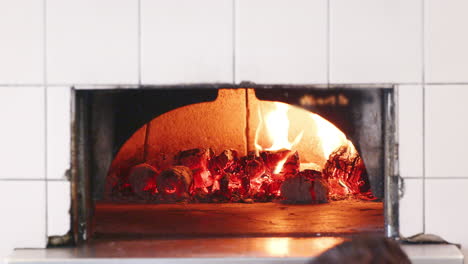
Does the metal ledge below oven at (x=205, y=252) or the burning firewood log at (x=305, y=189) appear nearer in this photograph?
the metal ledge below oven at (x=205, y=252)

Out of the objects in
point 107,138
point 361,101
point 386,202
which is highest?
point 361,101

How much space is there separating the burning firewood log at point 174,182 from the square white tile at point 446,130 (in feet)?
2.92

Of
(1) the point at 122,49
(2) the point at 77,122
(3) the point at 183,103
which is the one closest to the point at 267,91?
(3) the point at 183,103

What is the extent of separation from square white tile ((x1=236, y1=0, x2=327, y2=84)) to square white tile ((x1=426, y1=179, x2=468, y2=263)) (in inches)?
19.2

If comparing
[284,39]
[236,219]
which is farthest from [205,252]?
[284,39]

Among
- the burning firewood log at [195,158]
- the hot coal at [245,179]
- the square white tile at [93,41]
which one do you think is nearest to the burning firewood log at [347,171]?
the hot coal at [245,179]

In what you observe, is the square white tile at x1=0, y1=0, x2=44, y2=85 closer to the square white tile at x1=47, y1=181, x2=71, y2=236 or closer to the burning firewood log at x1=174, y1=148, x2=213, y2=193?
the square white tile at x1=47, y1=181, x2=71, y2=236

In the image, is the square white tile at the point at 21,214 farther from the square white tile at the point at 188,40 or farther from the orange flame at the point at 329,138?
the orange flame at the point at 329,138

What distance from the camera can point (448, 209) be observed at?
71.8 inches

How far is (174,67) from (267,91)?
1.04 feet

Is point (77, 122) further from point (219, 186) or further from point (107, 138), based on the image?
point (219, 186)

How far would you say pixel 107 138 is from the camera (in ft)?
6.41

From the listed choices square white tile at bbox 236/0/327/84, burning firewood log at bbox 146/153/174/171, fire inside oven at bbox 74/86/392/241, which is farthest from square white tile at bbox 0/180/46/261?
square white tile at bbox 236/0/327/84

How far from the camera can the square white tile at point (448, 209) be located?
1820 mm
